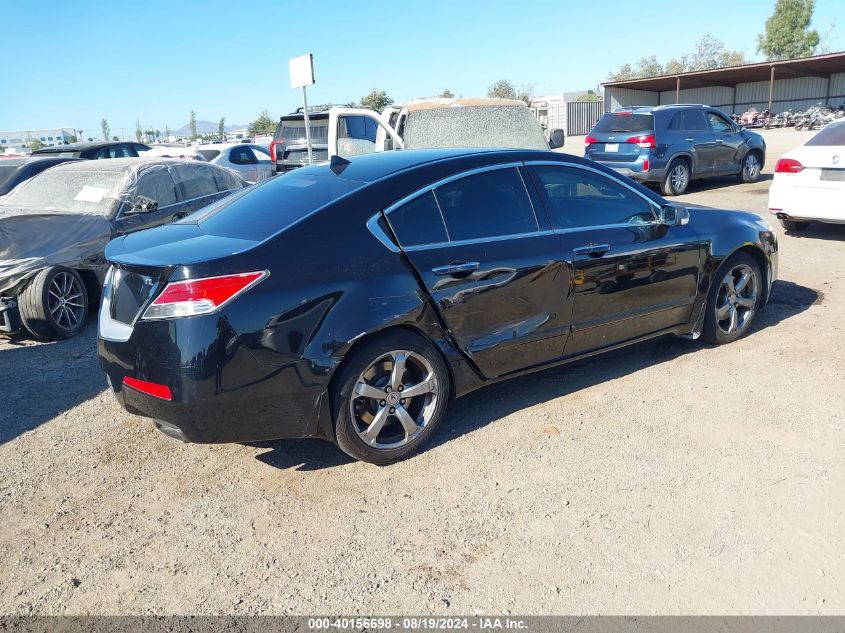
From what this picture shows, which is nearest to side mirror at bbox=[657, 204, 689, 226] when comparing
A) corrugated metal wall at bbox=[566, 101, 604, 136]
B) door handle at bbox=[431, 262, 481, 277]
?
door handle at bbox=[431, 262, 481, 277]

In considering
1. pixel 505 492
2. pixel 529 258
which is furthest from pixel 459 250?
pixel 505 492

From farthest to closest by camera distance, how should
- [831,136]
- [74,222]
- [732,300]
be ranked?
[831,136], [74,222], [732,300]

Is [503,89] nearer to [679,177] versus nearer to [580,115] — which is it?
[580,115]

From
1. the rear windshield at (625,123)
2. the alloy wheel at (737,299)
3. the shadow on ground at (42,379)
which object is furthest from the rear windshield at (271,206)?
the rear windshield at (625,123)

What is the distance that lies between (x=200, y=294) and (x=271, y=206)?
86cm

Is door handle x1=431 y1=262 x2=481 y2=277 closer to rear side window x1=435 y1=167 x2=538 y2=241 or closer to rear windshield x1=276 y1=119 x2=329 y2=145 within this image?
rear side window x1=435 y1=167 x2=538 y2=241

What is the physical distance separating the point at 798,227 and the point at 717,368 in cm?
580

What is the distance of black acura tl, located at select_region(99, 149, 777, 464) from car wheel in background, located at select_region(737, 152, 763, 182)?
11.7 m

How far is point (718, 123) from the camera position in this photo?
14.4 metres

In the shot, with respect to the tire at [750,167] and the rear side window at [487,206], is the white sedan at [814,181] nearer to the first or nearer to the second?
the rear side window at [487,206]

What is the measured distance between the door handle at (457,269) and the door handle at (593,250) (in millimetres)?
785

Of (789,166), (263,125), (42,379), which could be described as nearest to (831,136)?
(789,166)

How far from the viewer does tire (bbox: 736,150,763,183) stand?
15.1m

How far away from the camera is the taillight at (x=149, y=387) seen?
3320 mm
